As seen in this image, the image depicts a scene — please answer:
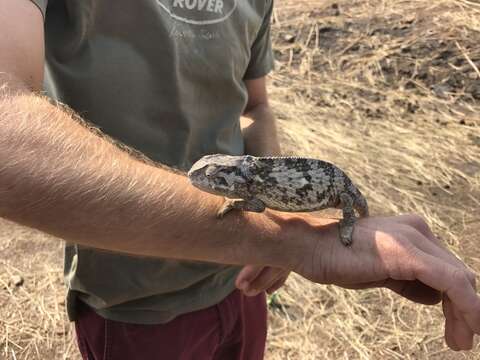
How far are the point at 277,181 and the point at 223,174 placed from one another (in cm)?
18

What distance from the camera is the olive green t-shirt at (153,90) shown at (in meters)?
1.69

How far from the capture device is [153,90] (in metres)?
1.85

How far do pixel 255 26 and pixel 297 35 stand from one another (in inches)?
219

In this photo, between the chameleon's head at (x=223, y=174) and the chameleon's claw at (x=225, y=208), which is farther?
the chameleon's head at (x=223, y=174)

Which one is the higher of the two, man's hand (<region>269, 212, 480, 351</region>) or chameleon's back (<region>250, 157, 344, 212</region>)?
man's hand (<region>269, 212, 480, 351</region>)

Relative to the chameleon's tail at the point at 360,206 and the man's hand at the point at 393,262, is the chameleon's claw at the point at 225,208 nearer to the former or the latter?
the man's hand at the point at 393,262

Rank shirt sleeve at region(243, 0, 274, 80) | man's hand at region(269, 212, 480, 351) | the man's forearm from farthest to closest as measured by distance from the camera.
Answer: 1. shirt sleeve at region(243, 0, 274, 80)
2. man's hand at region(269, 212, 480, 351)
3. the man's forearm

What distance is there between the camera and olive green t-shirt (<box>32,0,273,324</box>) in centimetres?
169

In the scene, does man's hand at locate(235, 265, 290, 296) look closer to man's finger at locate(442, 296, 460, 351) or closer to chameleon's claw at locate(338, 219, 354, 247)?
chameleon's claw at locate(338, 219, 354, 247)

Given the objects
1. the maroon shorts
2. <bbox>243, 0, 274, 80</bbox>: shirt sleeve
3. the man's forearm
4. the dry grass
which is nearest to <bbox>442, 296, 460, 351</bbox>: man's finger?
the man's forearm

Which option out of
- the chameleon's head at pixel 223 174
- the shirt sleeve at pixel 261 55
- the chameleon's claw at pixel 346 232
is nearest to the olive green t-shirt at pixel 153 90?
the shirt sleeve at pixel 261 55

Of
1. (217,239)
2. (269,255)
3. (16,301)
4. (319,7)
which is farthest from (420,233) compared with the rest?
(319,7)

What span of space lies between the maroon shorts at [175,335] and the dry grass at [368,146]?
1320mm

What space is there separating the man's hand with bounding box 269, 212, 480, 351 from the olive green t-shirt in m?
0.36
